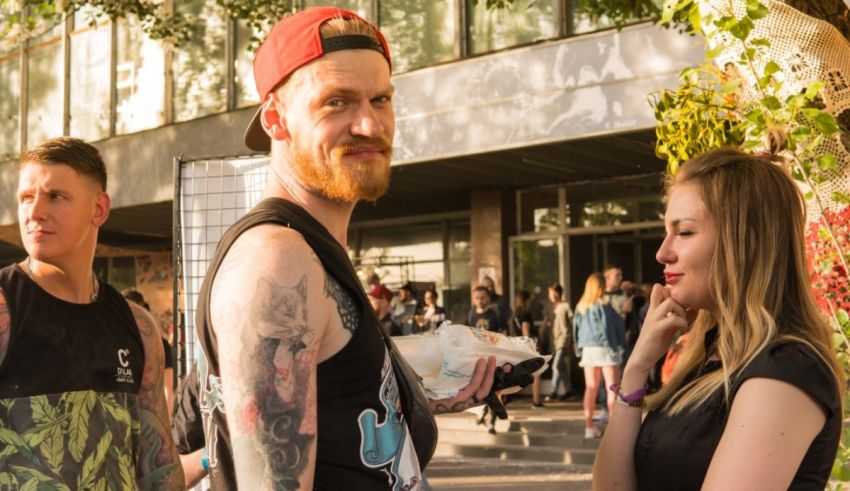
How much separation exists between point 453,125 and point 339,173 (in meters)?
12.8

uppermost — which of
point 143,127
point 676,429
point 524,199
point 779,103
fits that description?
point 143,127

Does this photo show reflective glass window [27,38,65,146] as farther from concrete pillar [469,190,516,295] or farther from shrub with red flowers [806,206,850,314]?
shrub with red flowers [806,206,850,314]

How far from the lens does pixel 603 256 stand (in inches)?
660

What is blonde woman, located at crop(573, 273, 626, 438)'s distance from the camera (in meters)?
11.4

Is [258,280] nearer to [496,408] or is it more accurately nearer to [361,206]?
[496,408]

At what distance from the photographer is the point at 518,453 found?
12227 millimetres

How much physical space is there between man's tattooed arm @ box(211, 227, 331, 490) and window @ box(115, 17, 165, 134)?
1842 centimetres

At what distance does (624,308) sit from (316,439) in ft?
35.7

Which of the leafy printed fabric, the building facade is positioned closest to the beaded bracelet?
the leafy printed fabric

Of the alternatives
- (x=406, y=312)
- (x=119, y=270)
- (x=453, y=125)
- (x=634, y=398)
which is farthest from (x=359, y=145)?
(x=119, y=270)

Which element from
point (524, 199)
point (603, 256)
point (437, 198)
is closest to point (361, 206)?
point (437, 198)

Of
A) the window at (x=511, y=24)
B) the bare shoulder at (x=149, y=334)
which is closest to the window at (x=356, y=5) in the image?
the window at (x=511, y=24)

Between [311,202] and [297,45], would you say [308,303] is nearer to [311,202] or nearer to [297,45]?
[311,202]

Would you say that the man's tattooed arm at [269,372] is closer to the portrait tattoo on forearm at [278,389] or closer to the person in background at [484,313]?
the portrait tattoo on forearm at [278,389]
